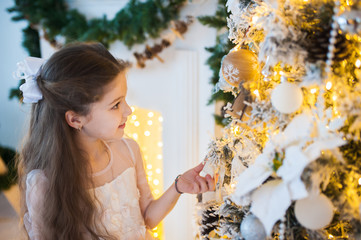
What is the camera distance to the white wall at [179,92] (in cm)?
149

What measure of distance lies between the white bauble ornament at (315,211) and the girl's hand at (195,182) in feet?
1.51

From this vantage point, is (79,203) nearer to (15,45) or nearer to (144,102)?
(144,102)

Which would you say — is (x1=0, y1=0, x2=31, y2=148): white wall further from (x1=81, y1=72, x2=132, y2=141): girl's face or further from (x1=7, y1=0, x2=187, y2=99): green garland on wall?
(x1=81, y1=72, x2=132, y2=141): girl's face

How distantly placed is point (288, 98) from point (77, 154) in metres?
0.74

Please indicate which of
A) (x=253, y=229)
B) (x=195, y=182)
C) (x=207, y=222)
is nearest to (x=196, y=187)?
(x=195, y=182)

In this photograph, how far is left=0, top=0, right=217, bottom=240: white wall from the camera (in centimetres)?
149

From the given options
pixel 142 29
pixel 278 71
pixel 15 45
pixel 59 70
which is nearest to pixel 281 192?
pixel 278 71

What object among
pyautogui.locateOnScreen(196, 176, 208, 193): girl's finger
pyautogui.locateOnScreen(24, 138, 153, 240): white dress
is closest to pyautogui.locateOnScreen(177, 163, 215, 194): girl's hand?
pyautogui.locateOnScreen(196, 176, 208, 193): girl's finger

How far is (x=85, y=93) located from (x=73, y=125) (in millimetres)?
123

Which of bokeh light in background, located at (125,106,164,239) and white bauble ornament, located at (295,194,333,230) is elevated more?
white bauble ornament, located at (295,194,333,230)

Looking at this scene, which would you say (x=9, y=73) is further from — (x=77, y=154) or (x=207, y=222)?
(x=207, y=222)

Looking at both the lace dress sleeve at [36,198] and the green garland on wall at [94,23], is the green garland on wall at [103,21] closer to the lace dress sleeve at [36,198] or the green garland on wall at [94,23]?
the green garland on wall at [94,23]

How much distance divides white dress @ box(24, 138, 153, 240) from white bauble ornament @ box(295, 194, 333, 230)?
0.69 meters

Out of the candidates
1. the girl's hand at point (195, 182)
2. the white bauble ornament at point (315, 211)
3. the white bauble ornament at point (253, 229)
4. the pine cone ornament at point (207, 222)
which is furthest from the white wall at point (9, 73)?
the white bauble ornament at point (315, 211)
